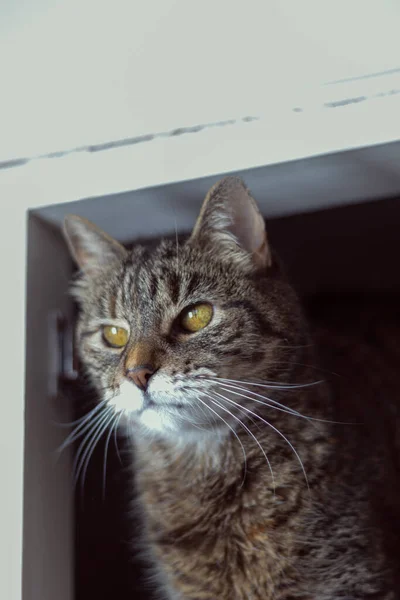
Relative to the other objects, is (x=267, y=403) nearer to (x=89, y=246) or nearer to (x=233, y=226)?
(x=233, y=226)

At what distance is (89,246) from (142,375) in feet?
0.99

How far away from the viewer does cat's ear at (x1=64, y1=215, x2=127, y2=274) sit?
103 cm

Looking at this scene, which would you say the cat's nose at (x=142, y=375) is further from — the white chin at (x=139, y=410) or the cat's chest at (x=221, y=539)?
the cat's chest at (x=221, y=539)

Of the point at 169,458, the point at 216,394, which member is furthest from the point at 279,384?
the point at 169,458

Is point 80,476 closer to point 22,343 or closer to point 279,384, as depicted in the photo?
point 22,343

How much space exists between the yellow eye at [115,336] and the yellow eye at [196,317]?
0.35 ft

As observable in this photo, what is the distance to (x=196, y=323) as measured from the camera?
93 centimetres

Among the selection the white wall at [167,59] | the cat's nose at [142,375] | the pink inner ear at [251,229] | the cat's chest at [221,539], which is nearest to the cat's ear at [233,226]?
the pink inner ear at [251,229]

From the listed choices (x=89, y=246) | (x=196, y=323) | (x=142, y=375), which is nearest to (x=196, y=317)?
(x=196, y=323)

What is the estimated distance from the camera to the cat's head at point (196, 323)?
87 cm

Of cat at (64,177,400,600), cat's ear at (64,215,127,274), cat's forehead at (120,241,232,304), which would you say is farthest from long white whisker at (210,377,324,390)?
cat's ear at (64,215,127,274)

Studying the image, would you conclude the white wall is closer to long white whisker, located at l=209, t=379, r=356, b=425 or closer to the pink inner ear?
the pink inner ear

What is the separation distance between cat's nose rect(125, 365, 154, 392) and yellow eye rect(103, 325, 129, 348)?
0.13 m

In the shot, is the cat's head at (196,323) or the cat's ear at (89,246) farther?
the cat's ear at (89,246)
